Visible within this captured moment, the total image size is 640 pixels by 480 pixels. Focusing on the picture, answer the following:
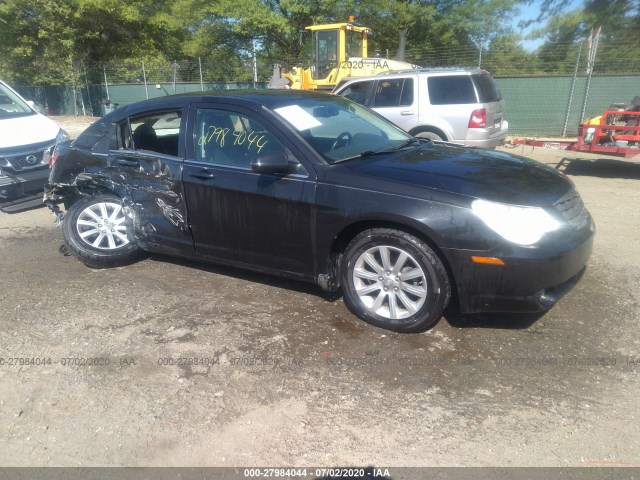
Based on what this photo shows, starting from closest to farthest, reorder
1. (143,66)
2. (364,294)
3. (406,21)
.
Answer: (364,294) → (143,66) → (406,21)

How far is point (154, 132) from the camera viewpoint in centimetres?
470

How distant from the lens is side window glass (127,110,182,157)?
4410 mm

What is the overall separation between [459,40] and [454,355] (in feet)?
85.6

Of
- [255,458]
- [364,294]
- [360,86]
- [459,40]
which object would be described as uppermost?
[459,40]

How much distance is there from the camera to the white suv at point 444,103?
874 cm

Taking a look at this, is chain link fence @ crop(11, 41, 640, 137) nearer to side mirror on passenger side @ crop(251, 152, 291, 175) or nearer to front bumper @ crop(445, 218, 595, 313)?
front bumper @ crop(445, 218, 595, 313)

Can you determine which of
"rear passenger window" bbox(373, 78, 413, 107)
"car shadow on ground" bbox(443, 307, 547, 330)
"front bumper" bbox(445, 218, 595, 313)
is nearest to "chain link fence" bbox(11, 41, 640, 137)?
"rear passenger window" bbox(373, 78, 413, 107)

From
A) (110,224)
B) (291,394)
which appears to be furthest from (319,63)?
(291,394)

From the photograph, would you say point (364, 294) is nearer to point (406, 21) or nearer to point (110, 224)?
point (110, 224)

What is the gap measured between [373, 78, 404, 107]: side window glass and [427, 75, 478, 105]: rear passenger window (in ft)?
1.98

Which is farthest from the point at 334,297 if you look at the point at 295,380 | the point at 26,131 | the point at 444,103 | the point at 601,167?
the point at 601,167

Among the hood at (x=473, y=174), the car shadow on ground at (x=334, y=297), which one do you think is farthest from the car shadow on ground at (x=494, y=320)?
the hood at (x=473, y=174)

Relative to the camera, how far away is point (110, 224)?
15.7 ft

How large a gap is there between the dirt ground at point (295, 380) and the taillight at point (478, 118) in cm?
463
